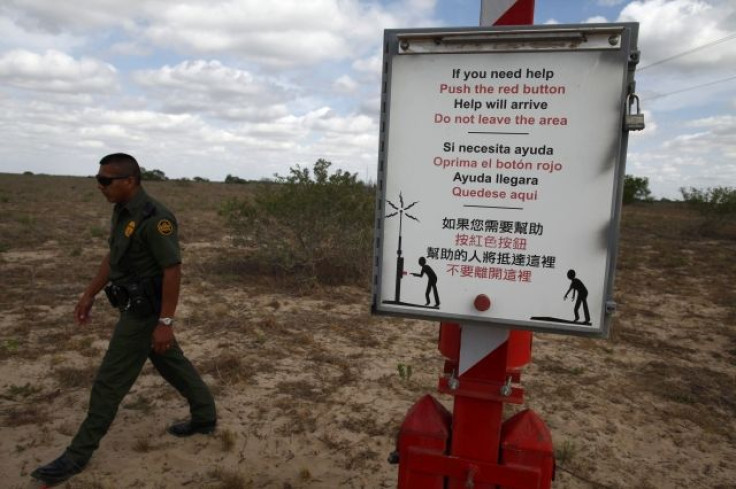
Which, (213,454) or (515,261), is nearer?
(515,261)

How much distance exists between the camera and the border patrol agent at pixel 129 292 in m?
2.90

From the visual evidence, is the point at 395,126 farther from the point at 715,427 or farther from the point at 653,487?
the point at 715,427

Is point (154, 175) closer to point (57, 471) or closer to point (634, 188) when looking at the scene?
point (634, 188)

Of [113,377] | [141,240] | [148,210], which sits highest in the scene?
[148,210]

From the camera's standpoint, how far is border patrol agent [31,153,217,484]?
2.90 metres

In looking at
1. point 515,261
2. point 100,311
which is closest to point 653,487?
point 515,261

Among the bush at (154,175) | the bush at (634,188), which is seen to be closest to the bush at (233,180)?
the bush at (154,175)

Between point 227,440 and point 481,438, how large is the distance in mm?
1964

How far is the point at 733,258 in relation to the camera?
42.1 feet

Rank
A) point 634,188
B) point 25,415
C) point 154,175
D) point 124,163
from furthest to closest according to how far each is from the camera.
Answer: point 154,175 < point 634,188 < point 25,415 < point 124,163

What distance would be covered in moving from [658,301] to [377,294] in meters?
7.73

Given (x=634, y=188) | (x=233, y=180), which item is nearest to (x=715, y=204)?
(x=634, y=188)

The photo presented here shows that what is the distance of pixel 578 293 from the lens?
1.73 m

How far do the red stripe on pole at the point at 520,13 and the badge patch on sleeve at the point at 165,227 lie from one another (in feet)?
6.65
